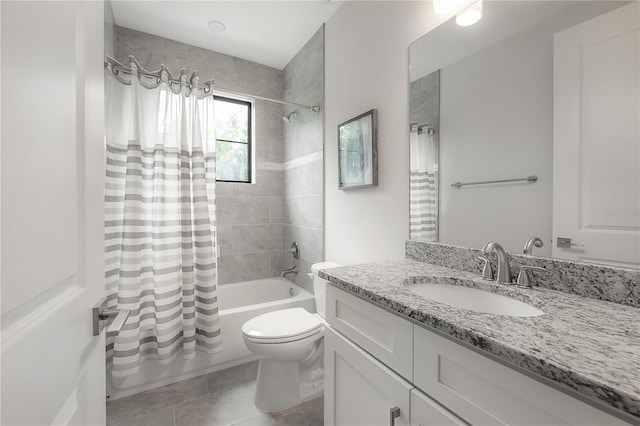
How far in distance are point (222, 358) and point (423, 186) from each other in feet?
6.03

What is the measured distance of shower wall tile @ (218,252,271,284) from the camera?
8.80ft

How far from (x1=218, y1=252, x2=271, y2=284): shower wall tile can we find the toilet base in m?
1.16

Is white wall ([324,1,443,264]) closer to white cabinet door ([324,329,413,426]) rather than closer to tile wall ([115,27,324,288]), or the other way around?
tile wall ([115,27,324,288])

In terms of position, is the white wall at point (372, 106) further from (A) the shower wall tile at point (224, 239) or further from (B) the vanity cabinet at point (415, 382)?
(A) the shower wall tile at point (224, 239)

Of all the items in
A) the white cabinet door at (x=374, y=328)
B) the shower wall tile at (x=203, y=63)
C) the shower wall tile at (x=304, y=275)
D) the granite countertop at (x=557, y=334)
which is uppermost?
the shower wall tile at (x=203, y=63)

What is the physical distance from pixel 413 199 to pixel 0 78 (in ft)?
4.71

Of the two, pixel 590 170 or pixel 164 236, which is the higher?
pixel 590 170

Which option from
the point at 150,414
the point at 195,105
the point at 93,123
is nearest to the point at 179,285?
the point at 150,414

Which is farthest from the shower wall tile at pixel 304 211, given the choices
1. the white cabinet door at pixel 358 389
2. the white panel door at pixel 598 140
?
the white panel door at pixel 598 140

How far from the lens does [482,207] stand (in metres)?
1.18

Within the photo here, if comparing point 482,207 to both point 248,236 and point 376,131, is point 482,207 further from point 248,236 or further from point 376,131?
point 248,236

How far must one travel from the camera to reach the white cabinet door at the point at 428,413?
0.67 m

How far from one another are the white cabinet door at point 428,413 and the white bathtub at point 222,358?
1.54 m

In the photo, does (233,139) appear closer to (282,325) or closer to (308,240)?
(308,240)
